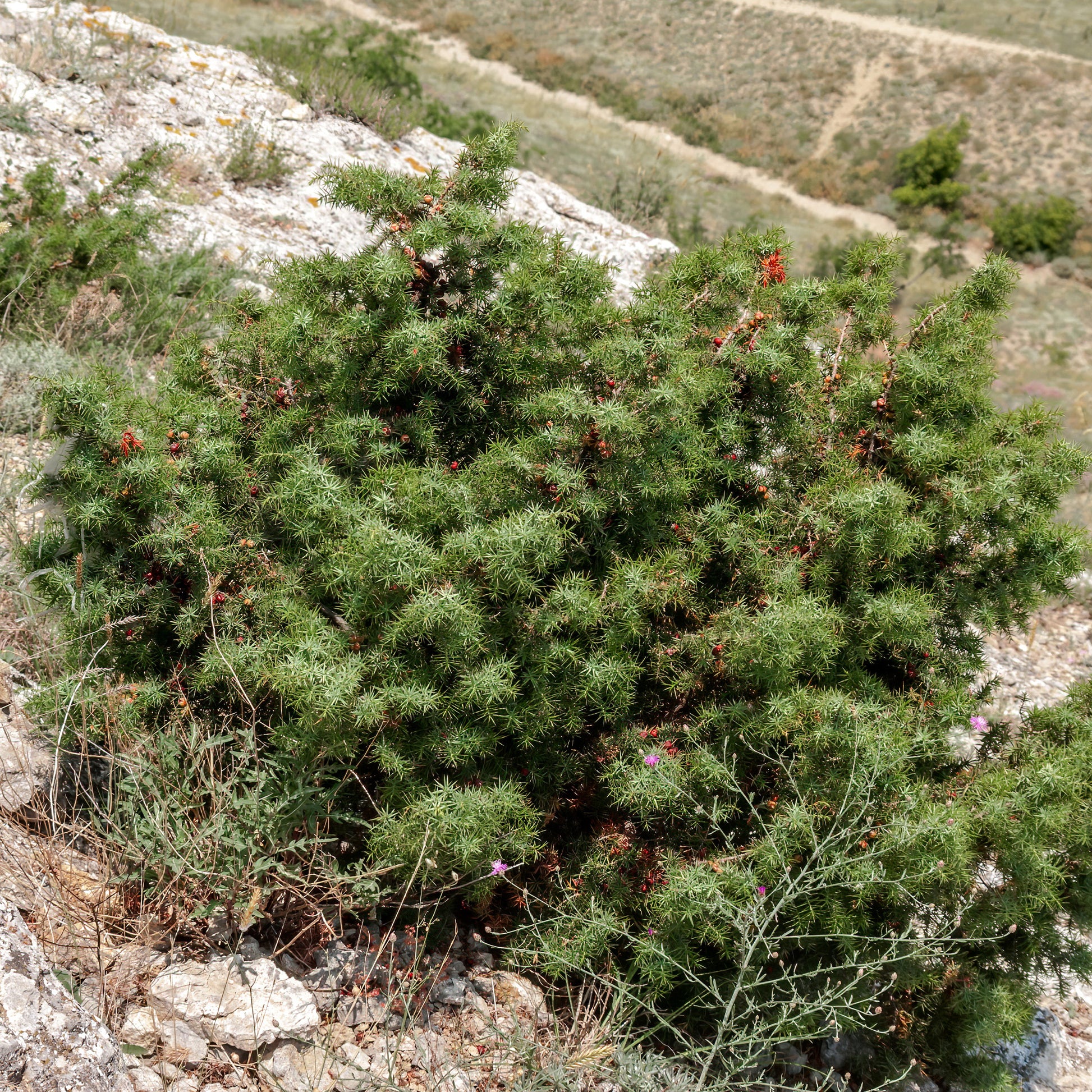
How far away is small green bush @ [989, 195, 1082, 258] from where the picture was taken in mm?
23734

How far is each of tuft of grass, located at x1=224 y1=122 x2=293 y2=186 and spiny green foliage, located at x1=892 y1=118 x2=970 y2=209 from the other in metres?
23.7

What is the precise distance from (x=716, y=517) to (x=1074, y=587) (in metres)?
5.04

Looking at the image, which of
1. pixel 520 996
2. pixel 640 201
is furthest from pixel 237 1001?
pixel 640 201

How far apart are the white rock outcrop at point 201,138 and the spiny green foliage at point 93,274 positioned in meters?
0.46

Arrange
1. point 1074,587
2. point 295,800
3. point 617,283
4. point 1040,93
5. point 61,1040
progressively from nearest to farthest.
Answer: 1. point 61,1040
2. point 295,800
3. point 1074,587
4. point 617,283
5. point 1040,93

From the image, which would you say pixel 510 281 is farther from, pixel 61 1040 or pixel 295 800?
pixel 61 1040

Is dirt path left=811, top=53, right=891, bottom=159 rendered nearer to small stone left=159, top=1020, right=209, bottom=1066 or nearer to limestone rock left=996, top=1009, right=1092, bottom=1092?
limestone rock left=996, top=1009, right=1092, bottom=1092

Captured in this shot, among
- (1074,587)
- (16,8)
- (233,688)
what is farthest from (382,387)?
(16,8)

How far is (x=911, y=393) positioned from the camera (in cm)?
317

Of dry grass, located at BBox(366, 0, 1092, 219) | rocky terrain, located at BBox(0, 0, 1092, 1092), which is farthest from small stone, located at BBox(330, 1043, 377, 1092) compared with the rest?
dry grass, located at BBox(366, 0, 1092, 219)

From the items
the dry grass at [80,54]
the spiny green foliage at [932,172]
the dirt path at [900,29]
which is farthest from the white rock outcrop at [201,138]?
the dirt path at [900,29]

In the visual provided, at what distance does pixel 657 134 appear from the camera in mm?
25000

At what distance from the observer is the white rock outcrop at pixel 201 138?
643 cm

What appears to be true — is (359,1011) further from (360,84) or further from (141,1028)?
(360,84)
